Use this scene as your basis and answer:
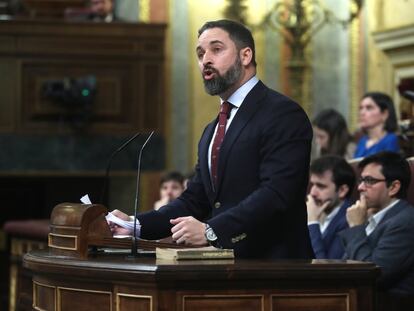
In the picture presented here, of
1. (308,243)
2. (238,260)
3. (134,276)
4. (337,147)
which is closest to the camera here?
(134,276)

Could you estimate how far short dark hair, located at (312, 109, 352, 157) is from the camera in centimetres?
721

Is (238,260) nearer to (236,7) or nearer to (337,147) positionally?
(337,147)

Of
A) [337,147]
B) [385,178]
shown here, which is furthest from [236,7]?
[385,178]

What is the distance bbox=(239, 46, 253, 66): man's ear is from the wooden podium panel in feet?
2.45

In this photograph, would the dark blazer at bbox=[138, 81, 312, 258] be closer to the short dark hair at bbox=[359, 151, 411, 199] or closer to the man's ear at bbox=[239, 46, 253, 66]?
the man's ear at bbox=[239, 46, 253, 66]

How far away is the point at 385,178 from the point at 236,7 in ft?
18.2

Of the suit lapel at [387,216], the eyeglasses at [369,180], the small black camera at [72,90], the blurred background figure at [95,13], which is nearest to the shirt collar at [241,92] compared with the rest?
the suit lapel at [387,216]

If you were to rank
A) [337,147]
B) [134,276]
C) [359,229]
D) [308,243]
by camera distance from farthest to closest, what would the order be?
[337,147]
[359,229]
[308,243]
[134,276]

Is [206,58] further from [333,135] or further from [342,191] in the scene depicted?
[333,135]

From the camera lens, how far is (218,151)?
3.90 metres

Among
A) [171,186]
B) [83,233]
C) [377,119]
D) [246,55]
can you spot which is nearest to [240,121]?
[246,55]

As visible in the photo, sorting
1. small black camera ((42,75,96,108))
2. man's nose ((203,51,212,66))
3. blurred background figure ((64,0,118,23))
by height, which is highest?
blurred background figure ((64,0,118,23))

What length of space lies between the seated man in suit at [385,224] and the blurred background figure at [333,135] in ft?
5.91

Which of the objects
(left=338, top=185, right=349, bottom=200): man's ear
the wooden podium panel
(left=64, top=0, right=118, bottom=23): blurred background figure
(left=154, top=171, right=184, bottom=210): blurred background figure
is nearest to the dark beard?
the wooden podium panel
